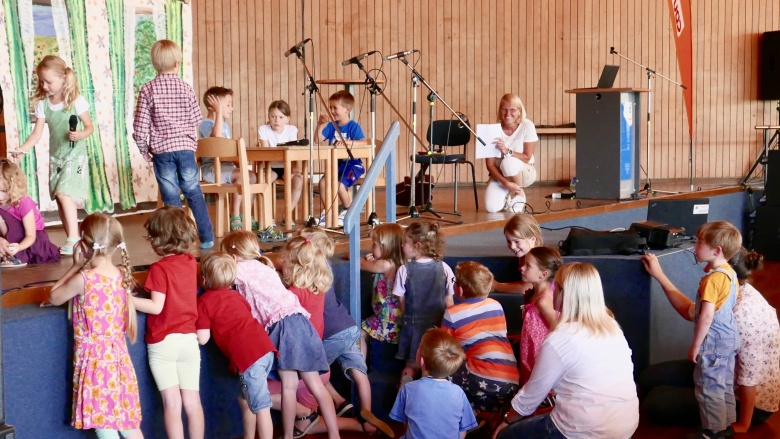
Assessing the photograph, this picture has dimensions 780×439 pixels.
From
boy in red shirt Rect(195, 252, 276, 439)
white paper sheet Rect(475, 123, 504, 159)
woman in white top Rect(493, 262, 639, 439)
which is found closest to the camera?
woman in white top Rect(493, 262, 639, 439)

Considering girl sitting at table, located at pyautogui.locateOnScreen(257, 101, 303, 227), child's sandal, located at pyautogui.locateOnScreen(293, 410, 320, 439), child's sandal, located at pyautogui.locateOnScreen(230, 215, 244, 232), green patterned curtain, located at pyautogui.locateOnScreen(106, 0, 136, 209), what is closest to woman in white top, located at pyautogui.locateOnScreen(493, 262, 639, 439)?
child's sandal, located at pyautogui.locateOnScreen(293, 410, 320, 439)

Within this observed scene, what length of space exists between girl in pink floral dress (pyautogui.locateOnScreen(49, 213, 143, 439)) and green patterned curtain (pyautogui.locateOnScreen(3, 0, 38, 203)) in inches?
142

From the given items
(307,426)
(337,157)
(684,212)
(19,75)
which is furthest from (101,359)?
(684,212)

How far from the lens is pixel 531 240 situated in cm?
489

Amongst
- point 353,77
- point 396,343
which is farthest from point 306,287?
point 353,77

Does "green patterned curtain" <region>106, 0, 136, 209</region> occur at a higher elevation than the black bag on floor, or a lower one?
higher

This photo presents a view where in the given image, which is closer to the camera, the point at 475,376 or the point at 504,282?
the point at 475,376

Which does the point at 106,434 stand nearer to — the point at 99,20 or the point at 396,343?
→ the point at 396,343

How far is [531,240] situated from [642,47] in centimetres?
723

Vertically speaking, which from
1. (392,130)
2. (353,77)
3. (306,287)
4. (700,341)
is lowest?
(700,341)

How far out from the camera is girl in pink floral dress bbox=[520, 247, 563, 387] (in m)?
4.24

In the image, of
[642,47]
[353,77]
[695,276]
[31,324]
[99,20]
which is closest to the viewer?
[31,324]

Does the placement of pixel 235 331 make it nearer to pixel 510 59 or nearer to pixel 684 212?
pixel 684 212

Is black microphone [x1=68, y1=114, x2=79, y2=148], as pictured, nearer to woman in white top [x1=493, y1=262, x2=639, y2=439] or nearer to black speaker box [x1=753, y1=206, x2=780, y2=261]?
woman in white top [x1=493, y1=262, x2=639, y2=439]
